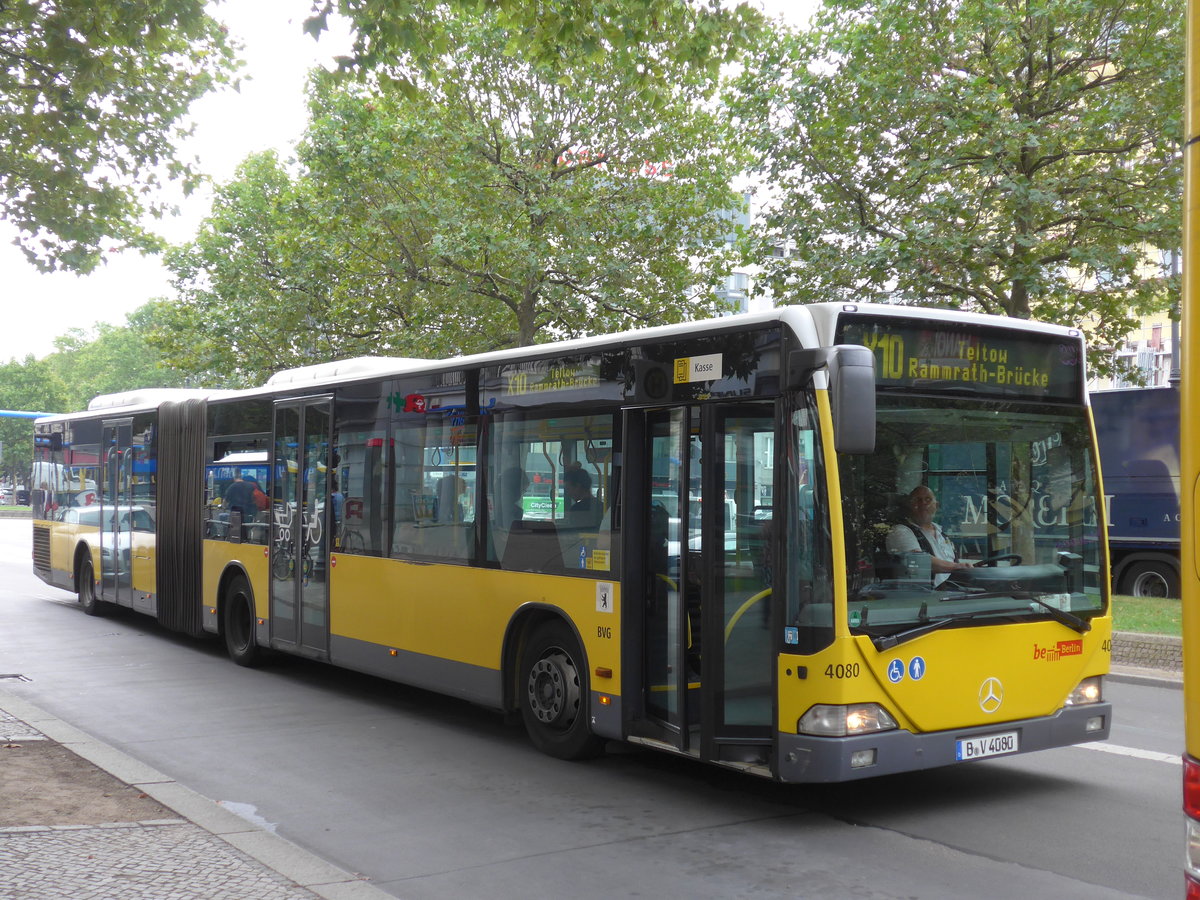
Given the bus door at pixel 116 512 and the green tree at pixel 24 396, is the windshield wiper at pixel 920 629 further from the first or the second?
the green tree at pixel 24 396

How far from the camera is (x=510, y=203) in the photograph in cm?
2323

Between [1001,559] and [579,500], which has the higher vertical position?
[579,500]

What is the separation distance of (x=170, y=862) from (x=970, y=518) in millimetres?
4496

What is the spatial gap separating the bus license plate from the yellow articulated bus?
0.01 meters

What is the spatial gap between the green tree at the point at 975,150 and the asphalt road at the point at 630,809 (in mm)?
8976

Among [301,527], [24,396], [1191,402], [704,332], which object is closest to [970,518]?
[704,332]

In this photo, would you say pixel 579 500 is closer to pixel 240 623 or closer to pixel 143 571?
pixel 240 623

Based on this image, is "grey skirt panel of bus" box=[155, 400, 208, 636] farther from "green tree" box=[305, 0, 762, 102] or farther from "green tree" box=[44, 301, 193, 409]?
"green tree" box=[44, 301, 193, 409]

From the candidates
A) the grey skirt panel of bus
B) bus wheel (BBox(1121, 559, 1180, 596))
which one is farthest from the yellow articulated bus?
bus wheel (BBox(1121, 559, 1180, 596))

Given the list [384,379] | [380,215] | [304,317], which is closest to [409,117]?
[380,215]

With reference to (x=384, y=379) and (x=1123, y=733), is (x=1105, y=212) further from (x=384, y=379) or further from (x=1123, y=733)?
(x=384, y=379)

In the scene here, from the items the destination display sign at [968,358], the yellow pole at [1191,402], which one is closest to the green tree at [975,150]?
the destination display sign at [968,358]

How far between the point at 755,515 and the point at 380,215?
18866 millimetres

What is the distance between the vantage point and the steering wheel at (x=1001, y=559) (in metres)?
6.86
